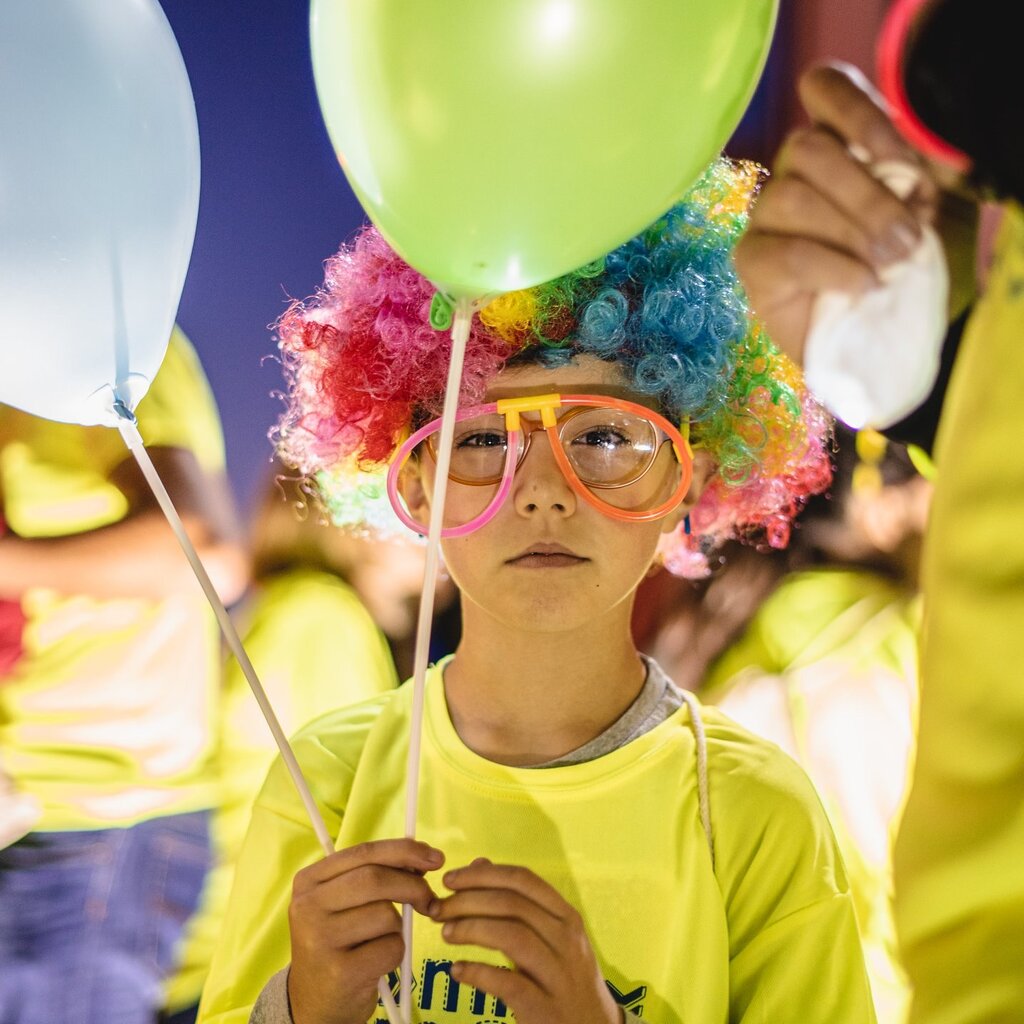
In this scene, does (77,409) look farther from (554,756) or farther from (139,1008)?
(139,1008)

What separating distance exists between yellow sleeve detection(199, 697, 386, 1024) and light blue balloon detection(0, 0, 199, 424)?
20.5 inches

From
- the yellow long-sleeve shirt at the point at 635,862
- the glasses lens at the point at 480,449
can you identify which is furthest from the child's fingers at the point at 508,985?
the glasses lens at the point at 480,449

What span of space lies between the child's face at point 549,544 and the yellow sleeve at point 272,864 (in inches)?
12.0

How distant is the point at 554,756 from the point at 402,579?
534mm

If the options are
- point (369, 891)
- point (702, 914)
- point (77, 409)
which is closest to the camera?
point (369, 891)

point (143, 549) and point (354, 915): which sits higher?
point (143, 549)

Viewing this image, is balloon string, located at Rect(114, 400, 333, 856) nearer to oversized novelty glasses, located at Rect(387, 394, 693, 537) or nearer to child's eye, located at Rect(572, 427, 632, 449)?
oversized novelty glasses, located at Rect(387, 394, 693, 537)

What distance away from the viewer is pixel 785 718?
164cm

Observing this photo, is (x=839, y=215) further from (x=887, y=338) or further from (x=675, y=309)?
(x=675, y=309)

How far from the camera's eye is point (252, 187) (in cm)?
162

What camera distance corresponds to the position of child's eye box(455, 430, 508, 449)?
3.97ft

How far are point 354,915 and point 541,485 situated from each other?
47cm

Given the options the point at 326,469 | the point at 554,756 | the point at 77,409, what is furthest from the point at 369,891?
the point at 326,469

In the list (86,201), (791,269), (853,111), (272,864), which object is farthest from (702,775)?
(86,201)
